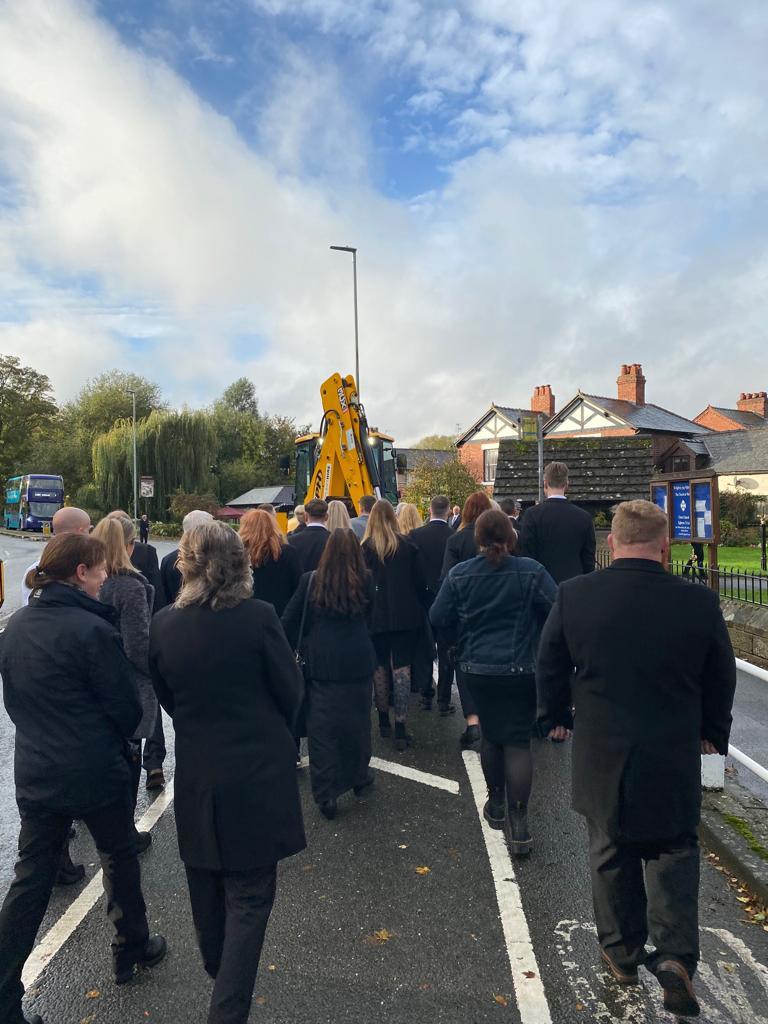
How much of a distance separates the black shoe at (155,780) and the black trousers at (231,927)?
2616 mm

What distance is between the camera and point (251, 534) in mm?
5438

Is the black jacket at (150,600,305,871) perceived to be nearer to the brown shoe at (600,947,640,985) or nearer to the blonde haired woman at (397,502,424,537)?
the brown shoe at (600,947,640,985)

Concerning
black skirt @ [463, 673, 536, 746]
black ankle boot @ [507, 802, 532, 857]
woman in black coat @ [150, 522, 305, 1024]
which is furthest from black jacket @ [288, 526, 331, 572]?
woman in black coat @ [150, 522, 305, 1024]

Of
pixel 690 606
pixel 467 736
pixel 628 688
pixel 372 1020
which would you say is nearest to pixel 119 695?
pixel 372 1020

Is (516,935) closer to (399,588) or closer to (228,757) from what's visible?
(228,757)

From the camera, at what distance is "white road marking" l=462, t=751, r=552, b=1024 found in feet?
9.32

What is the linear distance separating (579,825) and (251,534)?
9.87 feet

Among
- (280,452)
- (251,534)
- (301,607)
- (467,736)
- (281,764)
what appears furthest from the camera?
(280,452)

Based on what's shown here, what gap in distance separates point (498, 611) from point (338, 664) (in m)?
1.22

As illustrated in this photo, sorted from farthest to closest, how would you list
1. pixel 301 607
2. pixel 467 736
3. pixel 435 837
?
pixel 467 736 < pixel 301 607 < pixel 435 837

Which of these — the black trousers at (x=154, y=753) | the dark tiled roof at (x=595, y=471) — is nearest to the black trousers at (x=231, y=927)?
the black trousers at (x=154, y=753)

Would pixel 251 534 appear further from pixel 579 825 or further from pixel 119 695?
pixel 579 825

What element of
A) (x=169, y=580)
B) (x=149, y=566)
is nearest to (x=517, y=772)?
(x=169, y=580)

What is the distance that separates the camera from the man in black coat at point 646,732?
2.81 meters
